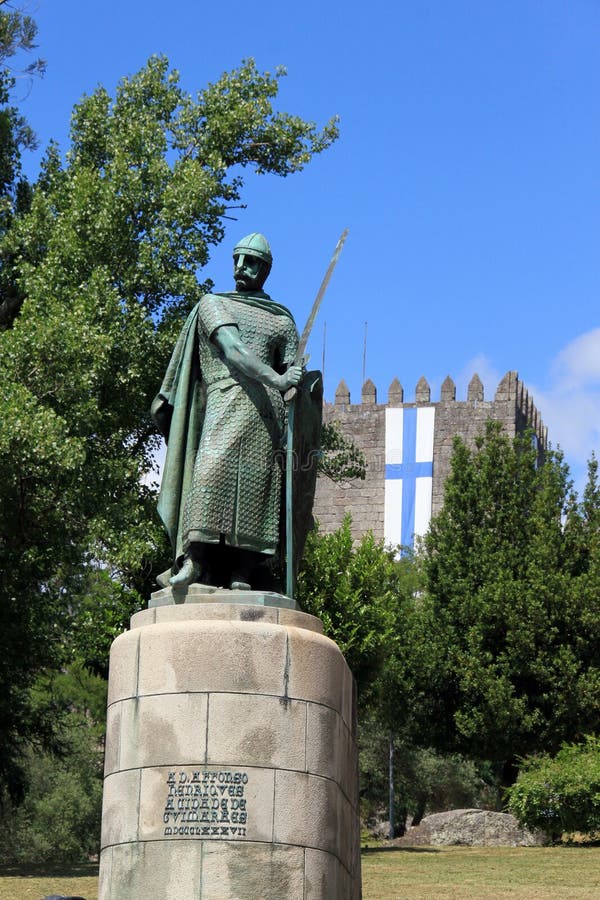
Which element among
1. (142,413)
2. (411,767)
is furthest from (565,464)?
(142,413)

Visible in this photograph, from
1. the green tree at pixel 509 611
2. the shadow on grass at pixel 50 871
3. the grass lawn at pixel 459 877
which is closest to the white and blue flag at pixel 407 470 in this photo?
the green tree at pixel 509 611

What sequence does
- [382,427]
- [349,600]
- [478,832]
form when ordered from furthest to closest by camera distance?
[382,427], [349,600], [478,832]

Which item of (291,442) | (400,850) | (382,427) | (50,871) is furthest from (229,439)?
(382,427)

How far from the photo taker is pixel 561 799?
24.0 metres

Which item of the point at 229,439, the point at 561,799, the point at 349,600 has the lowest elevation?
the point at 561,799

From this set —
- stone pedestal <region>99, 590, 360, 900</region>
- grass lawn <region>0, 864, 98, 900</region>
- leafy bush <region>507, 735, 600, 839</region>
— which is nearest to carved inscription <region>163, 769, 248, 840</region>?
stone pedestal <region>99, 590, 360, 900</region>

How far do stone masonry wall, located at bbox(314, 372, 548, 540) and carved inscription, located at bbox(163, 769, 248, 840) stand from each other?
58.0 metres

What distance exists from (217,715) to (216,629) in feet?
1.74

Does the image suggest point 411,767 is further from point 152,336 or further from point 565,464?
point 152,336

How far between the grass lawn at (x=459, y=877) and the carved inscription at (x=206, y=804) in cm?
711

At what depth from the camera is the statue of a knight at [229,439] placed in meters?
10.3

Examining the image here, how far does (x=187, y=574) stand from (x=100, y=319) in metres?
12.2

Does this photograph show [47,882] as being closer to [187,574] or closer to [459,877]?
[459,877]

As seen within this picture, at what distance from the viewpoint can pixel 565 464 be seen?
3816 centimetres
